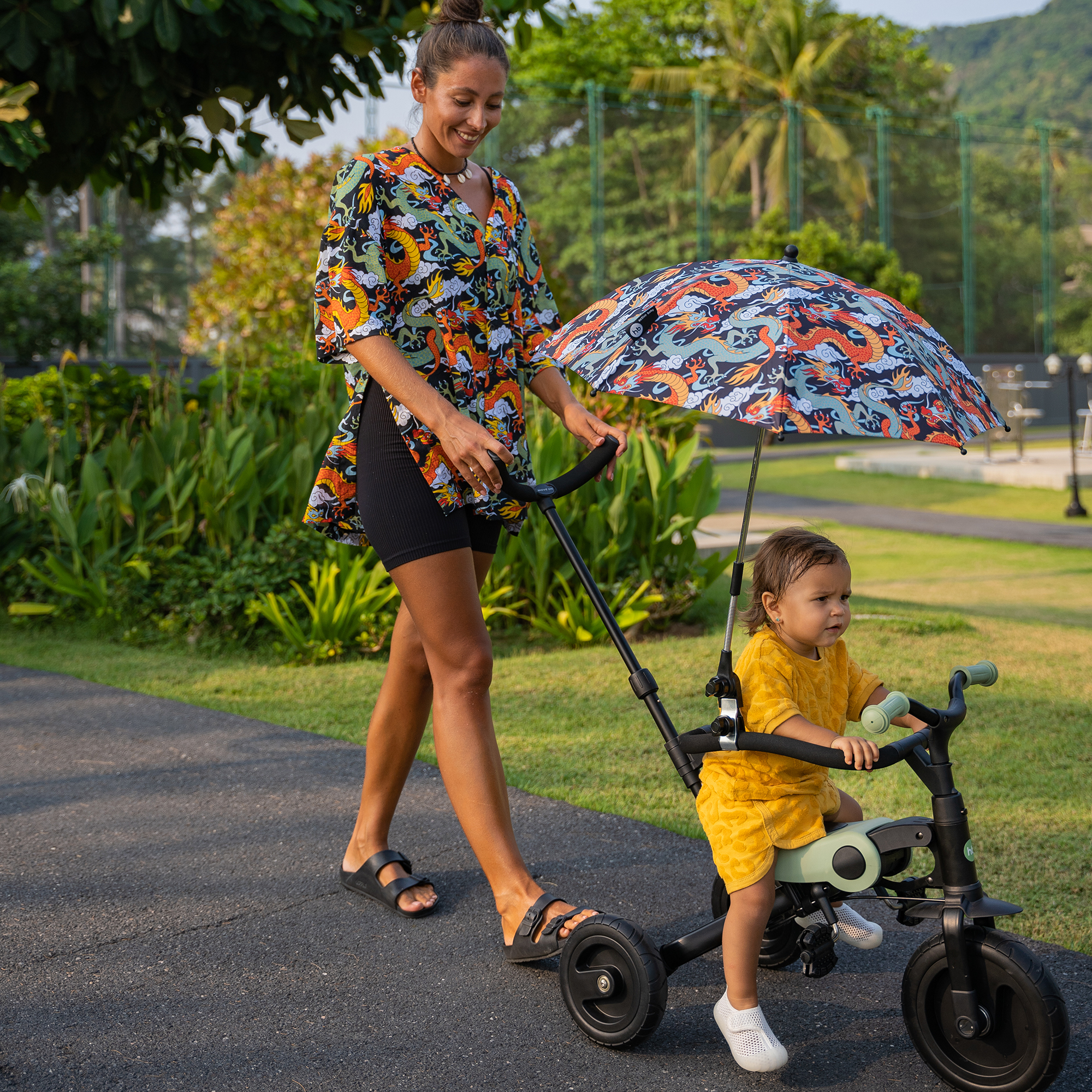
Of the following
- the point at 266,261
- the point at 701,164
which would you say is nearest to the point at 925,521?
the point at 266,261

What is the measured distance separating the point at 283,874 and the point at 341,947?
50cm

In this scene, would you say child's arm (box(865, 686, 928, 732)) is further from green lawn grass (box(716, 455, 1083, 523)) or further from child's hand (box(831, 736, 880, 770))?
green lawn grass (box(716, 455, 1083, 523))

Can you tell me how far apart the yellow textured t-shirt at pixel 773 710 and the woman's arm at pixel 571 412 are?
59 centimetres

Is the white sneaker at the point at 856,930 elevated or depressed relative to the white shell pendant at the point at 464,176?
depressed

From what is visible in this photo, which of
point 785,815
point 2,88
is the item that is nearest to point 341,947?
point 785,815

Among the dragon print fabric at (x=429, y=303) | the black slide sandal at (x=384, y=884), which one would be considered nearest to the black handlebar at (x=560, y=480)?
the dragon print fabric at (x=429, y=303)

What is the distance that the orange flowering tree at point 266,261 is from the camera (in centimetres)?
1429

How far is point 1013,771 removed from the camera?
4.21 meters

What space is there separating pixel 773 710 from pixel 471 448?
0.79 m

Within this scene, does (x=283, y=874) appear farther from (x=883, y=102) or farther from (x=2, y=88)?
(x=883, y=102)

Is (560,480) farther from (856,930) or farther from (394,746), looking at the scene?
(856,930)

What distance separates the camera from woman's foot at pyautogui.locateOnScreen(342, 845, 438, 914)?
10.1 feet

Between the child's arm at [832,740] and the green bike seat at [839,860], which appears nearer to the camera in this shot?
the child's arm at [832,740]

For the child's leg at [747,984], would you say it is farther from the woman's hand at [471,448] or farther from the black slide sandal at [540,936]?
the woman's hand at [471,448]
